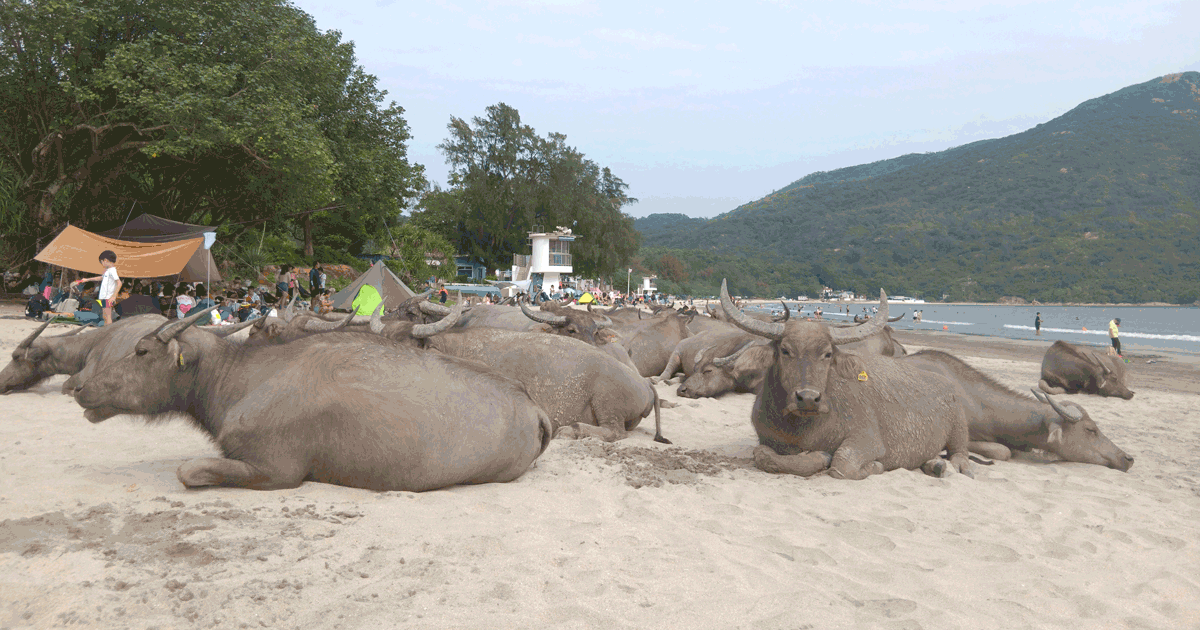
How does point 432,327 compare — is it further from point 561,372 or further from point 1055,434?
point 1055,434

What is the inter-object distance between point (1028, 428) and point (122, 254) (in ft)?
65.4

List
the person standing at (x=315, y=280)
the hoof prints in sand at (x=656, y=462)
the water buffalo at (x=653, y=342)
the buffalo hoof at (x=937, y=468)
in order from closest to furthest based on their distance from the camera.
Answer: the hoof prints in sand at (x=656, y=462), the buffalo hoof at (x=937, y=468), the water buffalo at (x=653, y=342), the person standing at (x=315, y=280)

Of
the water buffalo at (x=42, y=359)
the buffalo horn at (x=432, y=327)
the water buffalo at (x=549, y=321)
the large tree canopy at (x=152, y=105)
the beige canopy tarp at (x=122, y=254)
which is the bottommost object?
the water buffalo at (x=42, y=359)

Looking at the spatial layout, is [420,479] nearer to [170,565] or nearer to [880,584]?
[170,565]

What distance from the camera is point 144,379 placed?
4.40 m

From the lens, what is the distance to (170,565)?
3.02m

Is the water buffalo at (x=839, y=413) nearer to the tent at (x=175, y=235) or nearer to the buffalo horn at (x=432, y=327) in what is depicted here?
the buffalo horn at (x=432, y=327)

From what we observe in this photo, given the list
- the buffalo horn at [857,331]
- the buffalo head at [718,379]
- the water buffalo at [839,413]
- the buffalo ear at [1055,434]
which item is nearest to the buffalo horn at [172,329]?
the water buffalo at [839,413]

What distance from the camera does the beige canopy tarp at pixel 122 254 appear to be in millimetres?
16219

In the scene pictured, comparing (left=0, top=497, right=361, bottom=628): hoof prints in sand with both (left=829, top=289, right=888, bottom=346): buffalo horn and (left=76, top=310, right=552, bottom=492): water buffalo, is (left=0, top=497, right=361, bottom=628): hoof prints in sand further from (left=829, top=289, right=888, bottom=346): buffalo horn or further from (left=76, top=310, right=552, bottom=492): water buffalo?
(left=829, top=289, right=888, bottom=346): buffalo horn

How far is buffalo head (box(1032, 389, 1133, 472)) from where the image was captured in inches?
282

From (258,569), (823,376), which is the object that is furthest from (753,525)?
(258,569)

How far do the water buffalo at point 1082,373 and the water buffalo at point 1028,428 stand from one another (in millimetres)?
6562

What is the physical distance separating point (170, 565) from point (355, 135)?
30.3 meters
